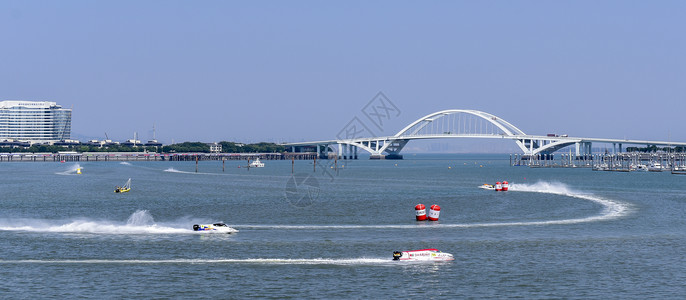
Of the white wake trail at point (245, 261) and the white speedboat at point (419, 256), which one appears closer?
the white wake trail at point (245, 261)

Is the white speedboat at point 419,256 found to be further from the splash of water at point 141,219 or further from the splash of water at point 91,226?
the splash of water at point 141,219

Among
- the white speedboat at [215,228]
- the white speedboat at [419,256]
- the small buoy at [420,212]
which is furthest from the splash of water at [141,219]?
the white speedboat at [419,256]

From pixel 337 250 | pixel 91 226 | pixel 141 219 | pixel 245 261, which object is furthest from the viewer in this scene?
pixel 141 219

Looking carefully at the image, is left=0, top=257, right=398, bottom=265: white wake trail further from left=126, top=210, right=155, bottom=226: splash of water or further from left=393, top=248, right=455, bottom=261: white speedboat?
left=126, top=210, right=155, bottom=226: splash of water

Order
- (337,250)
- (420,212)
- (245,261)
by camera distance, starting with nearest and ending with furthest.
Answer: (245,261), (337,250), (420,212)

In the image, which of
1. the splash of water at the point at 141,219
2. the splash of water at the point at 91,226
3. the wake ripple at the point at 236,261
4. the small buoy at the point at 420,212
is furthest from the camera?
the small buoy at the point at 420,212

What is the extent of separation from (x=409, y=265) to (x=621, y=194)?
60750 millimetres

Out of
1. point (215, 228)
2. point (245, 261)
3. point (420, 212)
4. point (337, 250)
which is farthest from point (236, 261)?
point (420, 212)

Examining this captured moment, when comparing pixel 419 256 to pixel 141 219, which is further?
pixel 141 219

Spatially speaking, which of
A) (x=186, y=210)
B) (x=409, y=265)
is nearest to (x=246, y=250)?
(x=409, y=265)

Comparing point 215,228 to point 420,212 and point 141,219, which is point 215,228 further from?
point 420,212

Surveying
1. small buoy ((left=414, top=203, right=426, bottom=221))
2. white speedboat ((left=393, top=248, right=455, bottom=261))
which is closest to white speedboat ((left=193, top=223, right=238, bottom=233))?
white speedboat ((left=393, top=248, right=455, bottom=261))

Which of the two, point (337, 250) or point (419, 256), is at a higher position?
point (419, 256)

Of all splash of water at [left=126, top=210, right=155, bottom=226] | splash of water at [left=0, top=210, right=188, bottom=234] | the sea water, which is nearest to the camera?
the sea water
